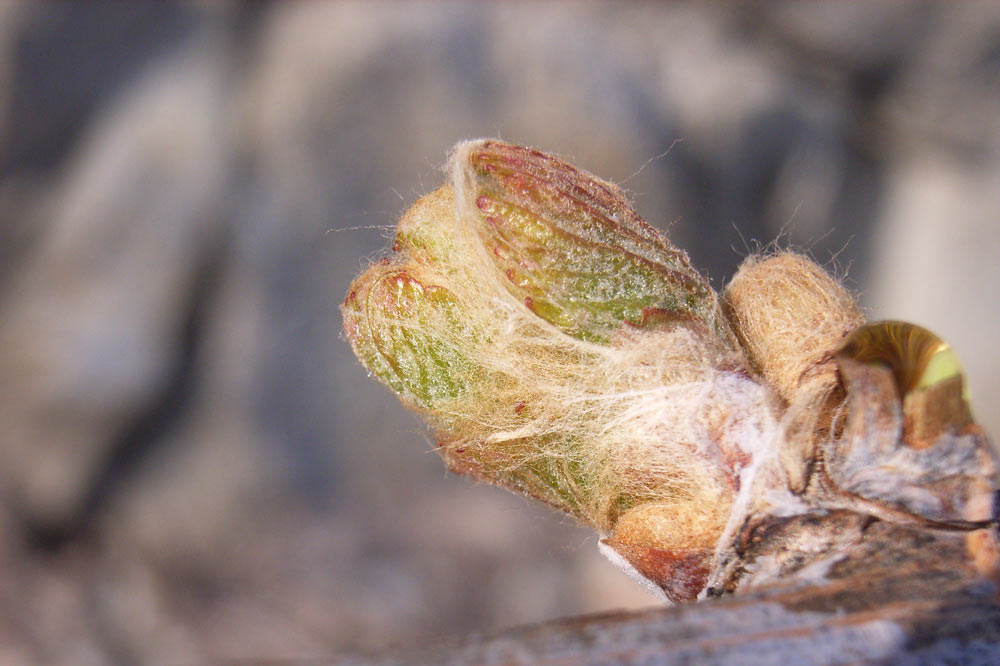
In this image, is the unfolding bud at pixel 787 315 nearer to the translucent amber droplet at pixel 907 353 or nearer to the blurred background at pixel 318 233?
the translucent amber droplet at pixel 907 353

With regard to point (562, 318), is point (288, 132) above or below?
above

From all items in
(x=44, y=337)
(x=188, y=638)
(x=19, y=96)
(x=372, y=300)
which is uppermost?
(x=19, y=96)

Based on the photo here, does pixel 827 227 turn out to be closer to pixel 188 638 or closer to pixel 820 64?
pixel 820 64

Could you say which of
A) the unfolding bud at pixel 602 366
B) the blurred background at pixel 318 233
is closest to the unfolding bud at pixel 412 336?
the unfolding bud at pixel 602 366

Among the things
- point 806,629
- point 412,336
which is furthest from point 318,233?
point 806,629

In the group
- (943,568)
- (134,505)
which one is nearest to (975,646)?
(943,568)
